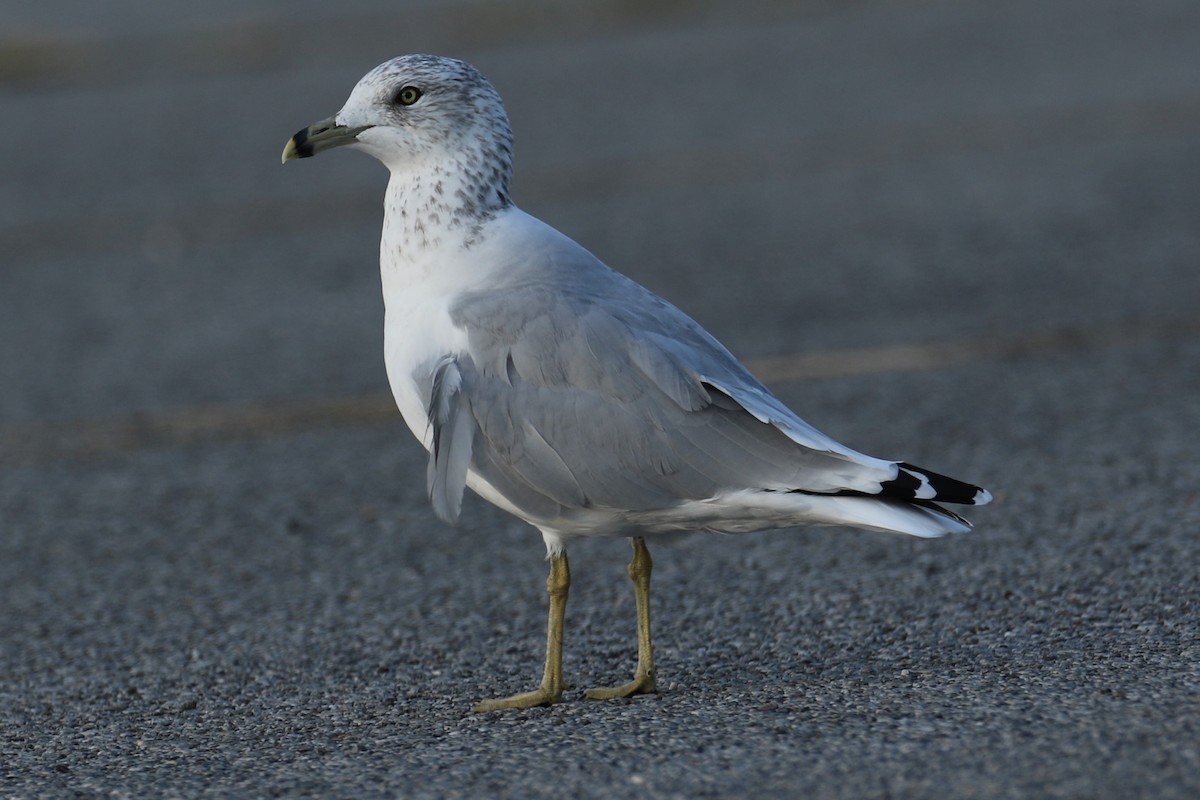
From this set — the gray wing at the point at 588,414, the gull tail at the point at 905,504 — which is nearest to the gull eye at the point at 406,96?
the gray wing at the point at 588,414

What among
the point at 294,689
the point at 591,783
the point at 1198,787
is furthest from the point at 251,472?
the point at 1198,787

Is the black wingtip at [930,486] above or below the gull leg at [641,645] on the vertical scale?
above

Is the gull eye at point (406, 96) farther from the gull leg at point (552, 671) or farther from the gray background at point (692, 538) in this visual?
the gray background at point (692, 538)

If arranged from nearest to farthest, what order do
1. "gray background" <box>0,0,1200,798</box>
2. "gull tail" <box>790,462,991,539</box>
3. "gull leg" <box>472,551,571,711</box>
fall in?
"gull tail" <box>790,462,991,539</box>
"gray background" <box>0,0,1200,798</box>
"gull leg" <box>472,551,571,711</box>

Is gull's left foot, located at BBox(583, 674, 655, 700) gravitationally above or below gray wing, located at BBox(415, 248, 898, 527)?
below

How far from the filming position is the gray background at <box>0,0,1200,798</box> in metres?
3.40

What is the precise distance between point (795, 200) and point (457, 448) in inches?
243

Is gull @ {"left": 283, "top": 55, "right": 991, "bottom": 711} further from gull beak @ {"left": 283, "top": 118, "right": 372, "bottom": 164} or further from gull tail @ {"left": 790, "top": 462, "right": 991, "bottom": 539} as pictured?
gull beak @ {"left": 283, "top": 118, "right": 372, "bottom": 164}

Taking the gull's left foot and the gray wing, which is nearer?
the gray wing

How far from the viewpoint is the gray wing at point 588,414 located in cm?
347

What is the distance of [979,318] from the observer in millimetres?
7145

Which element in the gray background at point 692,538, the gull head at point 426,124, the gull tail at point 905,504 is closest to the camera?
the gull tail at point 905,504

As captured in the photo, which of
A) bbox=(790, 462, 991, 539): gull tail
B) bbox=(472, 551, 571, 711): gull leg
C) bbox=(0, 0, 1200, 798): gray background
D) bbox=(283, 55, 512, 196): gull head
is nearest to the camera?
bbox=(790, 462, 991, 539): gull tail

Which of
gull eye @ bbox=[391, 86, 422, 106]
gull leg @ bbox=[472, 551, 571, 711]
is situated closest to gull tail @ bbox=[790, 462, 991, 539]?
gull leg @ bbox=[472, 551, 571, 711]
